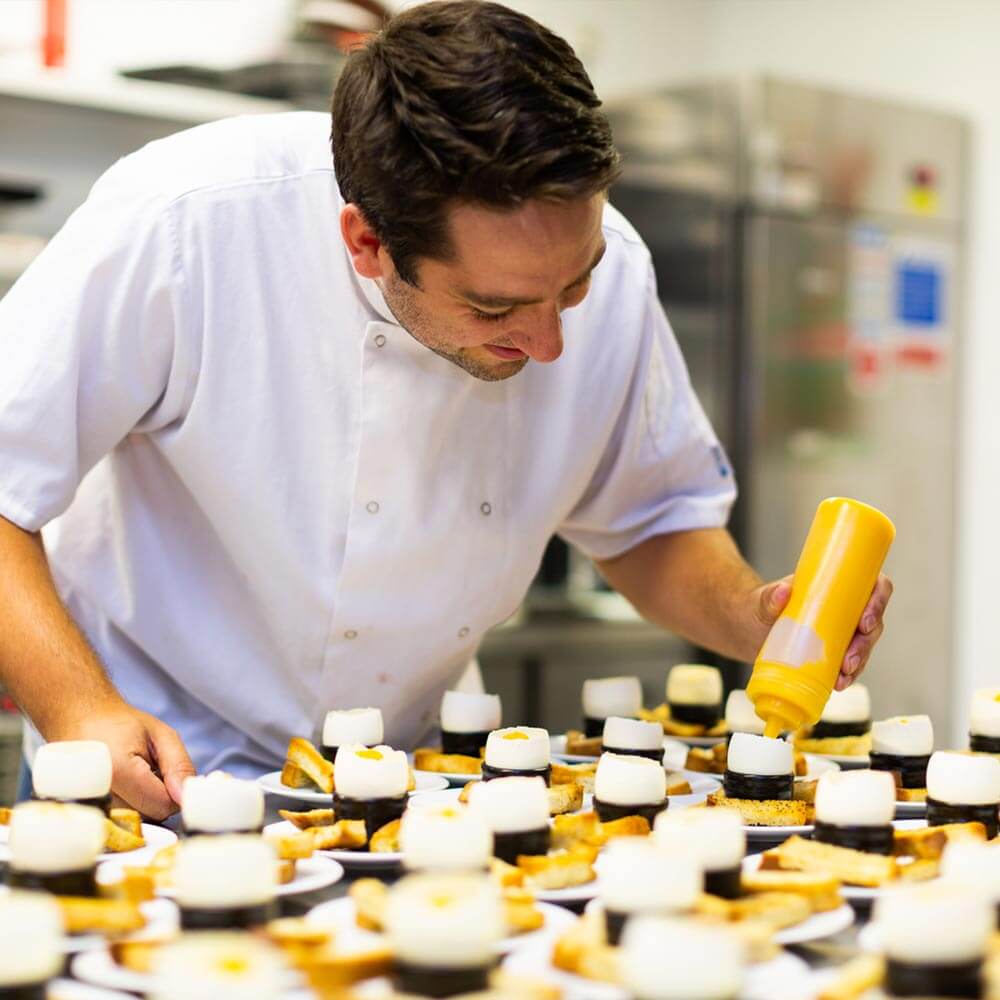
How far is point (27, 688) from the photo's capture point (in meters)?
→ 1.62

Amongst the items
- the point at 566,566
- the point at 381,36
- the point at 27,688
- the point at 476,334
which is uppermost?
the point at 381,36

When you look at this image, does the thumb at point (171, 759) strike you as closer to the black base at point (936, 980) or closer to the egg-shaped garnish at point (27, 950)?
the egg-shaped garnish at point (27, 950)

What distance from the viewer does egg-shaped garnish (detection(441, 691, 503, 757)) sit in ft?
5.90

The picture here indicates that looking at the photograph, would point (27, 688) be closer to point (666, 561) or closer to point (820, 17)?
point (666, 561)

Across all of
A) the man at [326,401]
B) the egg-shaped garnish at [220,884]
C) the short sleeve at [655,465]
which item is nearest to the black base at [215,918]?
the egg-shaped garnish at [220,884]

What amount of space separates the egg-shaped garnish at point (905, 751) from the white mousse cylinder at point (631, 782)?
1.29 ft

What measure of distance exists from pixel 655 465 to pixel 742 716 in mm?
407

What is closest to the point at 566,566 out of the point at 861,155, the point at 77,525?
the point at 861,155

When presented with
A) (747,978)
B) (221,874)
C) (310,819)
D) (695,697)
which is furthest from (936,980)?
(695,697)

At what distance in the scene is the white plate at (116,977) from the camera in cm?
97

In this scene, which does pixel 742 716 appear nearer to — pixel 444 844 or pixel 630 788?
pixel 630 788

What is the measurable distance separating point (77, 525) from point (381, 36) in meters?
0.75

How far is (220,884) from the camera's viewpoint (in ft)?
3.42

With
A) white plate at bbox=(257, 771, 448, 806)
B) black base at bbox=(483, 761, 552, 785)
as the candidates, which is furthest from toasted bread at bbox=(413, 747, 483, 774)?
black base at bbox=(483, 761, 552, 785)
